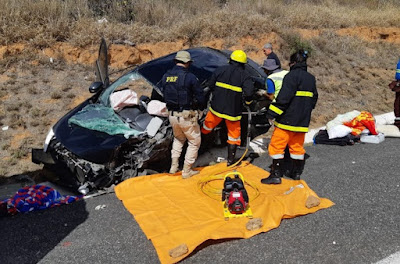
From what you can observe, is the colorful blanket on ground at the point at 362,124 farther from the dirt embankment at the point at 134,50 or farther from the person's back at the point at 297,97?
the dirt embankment at the point at 134,50

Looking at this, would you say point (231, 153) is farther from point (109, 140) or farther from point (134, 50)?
point (134, 50)

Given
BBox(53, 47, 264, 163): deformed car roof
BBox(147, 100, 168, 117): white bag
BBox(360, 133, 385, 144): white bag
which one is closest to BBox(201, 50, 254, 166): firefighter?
BBox(53, 47, 264, 163): deformed car roof

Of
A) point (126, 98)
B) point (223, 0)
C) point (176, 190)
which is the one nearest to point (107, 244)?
point (176, 190)

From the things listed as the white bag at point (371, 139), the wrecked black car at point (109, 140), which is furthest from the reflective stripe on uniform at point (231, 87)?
the white bag at point (371, 139)

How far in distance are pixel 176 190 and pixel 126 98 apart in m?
1.63

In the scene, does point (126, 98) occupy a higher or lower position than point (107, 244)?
higher

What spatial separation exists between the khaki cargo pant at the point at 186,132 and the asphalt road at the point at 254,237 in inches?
44.4

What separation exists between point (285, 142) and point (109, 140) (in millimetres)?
2306

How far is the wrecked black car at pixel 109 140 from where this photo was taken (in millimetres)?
4926

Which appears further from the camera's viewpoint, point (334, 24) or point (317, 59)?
point (334, 24)

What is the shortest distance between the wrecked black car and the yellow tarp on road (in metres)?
0.28

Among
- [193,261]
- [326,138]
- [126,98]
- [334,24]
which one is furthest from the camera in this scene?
[334,24]

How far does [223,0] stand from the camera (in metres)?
15.7

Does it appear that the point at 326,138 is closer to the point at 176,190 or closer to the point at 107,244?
the point at 176,190
